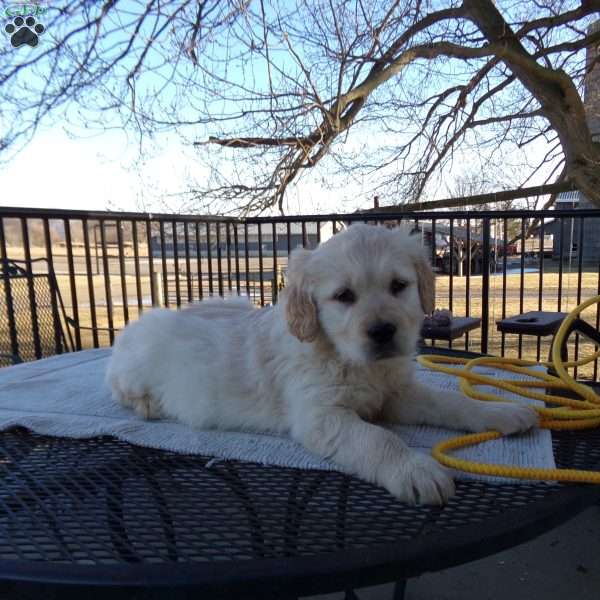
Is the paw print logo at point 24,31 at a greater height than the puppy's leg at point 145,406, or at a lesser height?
greater

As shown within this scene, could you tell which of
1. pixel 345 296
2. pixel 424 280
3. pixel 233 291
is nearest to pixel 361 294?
pixel 345 296

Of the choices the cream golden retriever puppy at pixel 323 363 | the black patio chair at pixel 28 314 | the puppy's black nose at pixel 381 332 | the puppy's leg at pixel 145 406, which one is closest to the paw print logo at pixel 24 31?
the black patio chair at pixel 28 314

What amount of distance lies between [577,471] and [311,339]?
2.87ft

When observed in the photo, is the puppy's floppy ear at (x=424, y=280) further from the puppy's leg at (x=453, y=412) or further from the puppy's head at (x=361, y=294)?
the puppy's leg at (x=453, y=412)

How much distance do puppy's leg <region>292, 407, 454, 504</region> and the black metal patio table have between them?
0.03m

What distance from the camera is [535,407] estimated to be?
5.05 feet

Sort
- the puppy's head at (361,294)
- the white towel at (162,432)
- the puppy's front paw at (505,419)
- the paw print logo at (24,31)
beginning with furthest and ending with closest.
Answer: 1. the paw print logo at (24,31)
2. the puppy's head at (361,294)
3. the puppy's front paw at (505,419)
4. the white towel at (162,432)

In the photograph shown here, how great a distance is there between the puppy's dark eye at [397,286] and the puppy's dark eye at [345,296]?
0.49 ft

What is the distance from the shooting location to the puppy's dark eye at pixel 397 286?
171 centimetres

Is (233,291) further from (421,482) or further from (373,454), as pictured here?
(421,482)

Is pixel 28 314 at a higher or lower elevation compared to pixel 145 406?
higher

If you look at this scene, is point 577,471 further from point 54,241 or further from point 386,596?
point 54,241

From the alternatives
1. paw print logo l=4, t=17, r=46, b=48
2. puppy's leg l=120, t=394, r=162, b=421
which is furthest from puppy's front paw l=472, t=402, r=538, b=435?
paw print logo l=4, t=17, r=46, b=48

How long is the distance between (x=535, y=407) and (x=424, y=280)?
23.8 inches
